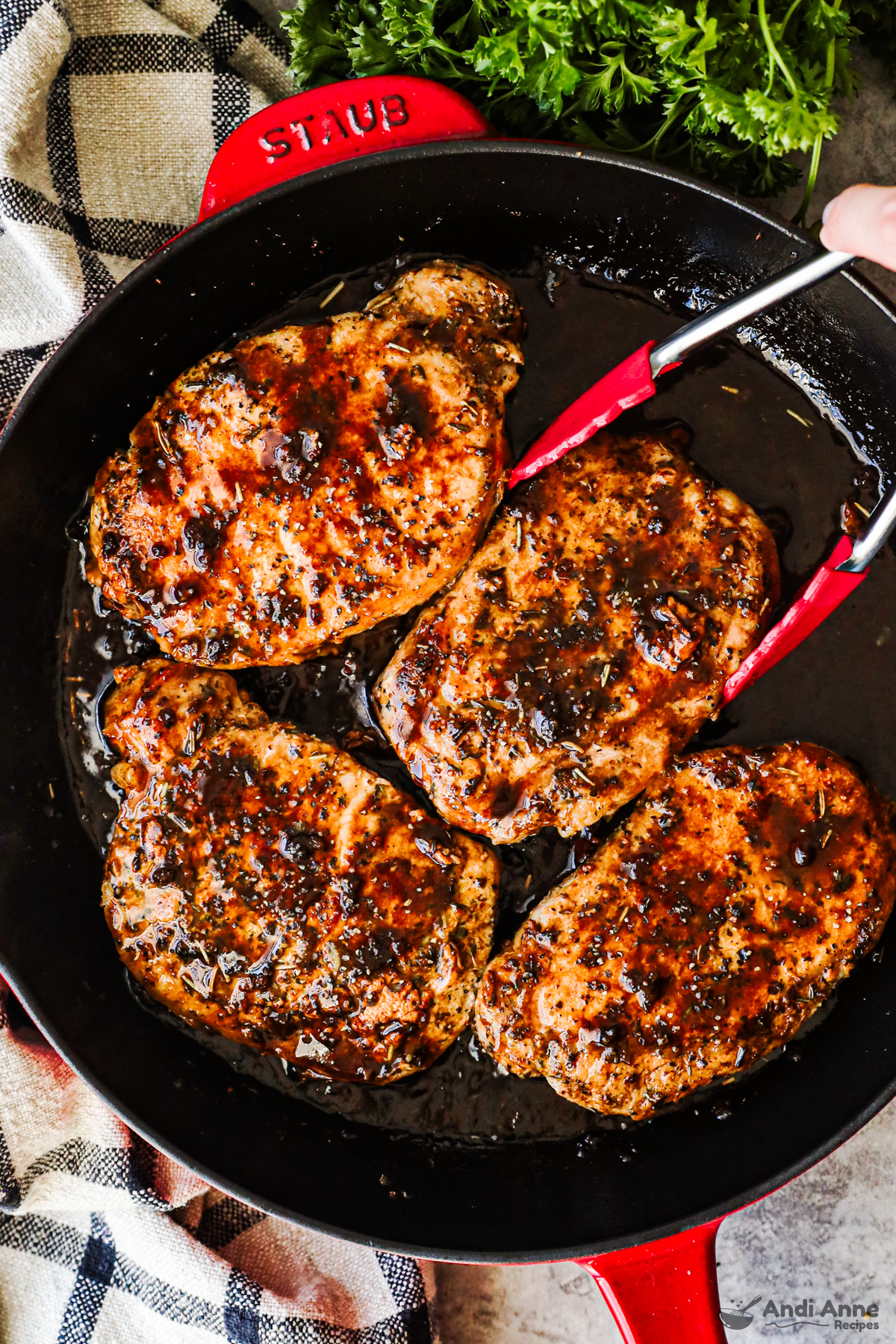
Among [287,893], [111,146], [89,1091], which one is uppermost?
[111,146]

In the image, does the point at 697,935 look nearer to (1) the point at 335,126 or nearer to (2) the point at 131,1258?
(2) the point at 131,1258

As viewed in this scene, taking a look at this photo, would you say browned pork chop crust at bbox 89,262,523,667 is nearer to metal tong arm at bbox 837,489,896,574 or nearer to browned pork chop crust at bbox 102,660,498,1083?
browned pork chop crust at bbox 102,660,498,1083

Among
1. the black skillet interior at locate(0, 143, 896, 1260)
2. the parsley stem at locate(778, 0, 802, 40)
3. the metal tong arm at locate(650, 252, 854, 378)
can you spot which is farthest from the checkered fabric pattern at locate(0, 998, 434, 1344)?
the parsley stem at locate(778, 0, 802, 40)

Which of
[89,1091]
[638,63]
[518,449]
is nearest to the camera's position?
[638,63]

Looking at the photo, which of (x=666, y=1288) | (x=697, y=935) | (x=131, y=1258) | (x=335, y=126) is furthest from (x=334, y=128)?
(x=131, y=1258)

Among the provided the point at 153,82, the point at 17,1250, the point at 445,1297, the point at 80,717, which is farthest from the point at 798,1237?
the point at 153,82
